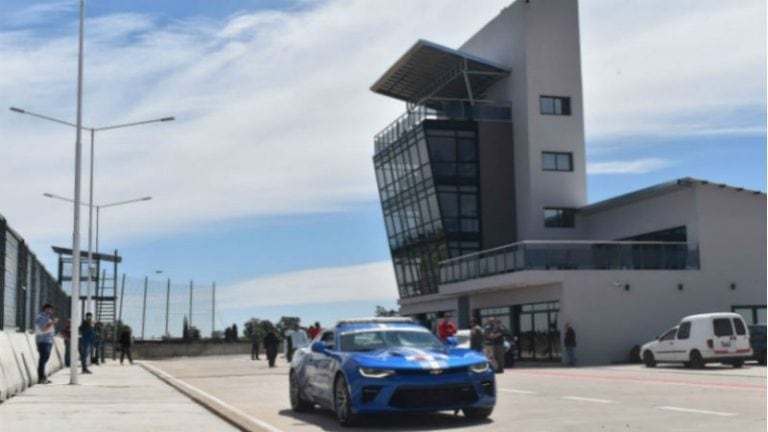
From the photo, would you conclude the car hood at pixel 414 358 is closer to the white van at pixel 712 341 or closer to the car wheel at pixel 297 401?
the car wheel at pixel 297 401

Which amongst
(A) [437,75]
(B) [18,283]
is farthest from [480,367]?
(A) [437,75]

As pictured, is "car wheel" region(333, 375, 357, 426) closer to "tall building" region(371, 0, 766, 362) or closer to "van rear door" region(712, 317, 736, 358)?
"van rear door" region(712, 317, 736, 358)

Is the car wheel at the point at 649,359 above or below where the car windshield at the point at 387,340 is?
below

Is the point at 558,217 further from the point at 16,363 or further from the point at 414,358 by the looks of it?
the point at 414,358

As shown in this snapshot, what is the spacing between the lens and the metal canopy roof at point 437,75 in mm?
52500

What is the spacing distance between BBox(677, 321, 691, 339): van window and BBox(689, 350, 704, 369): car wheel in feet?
2.13

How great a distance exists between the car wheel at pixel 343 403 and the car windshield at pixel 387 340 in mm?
711

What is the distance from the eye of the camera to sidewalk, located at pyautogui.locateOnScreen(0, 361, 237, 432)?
42.8 feet

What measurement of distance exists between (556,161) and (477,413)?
128 ft

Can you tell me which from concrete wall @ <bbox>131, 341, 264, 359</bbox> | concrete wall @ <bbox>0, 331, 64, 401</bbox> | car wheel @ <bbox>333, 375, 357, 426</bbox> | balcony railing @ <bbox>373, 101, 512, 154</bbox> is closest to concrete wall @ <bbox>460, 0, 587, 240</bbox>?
balcony railing @ <bbox>373, 101, 512, 154</bbox>

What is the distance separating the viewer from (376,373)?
12.7 metres

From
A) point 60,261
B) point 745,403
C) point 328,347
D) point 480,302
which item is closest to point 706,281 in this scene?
point 480,302

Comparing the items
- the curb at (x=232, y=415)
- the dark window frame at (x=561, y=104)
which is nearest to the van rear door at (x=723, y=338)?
the curb at (x=232, y=415)

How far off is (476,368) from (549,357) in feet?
90.7
